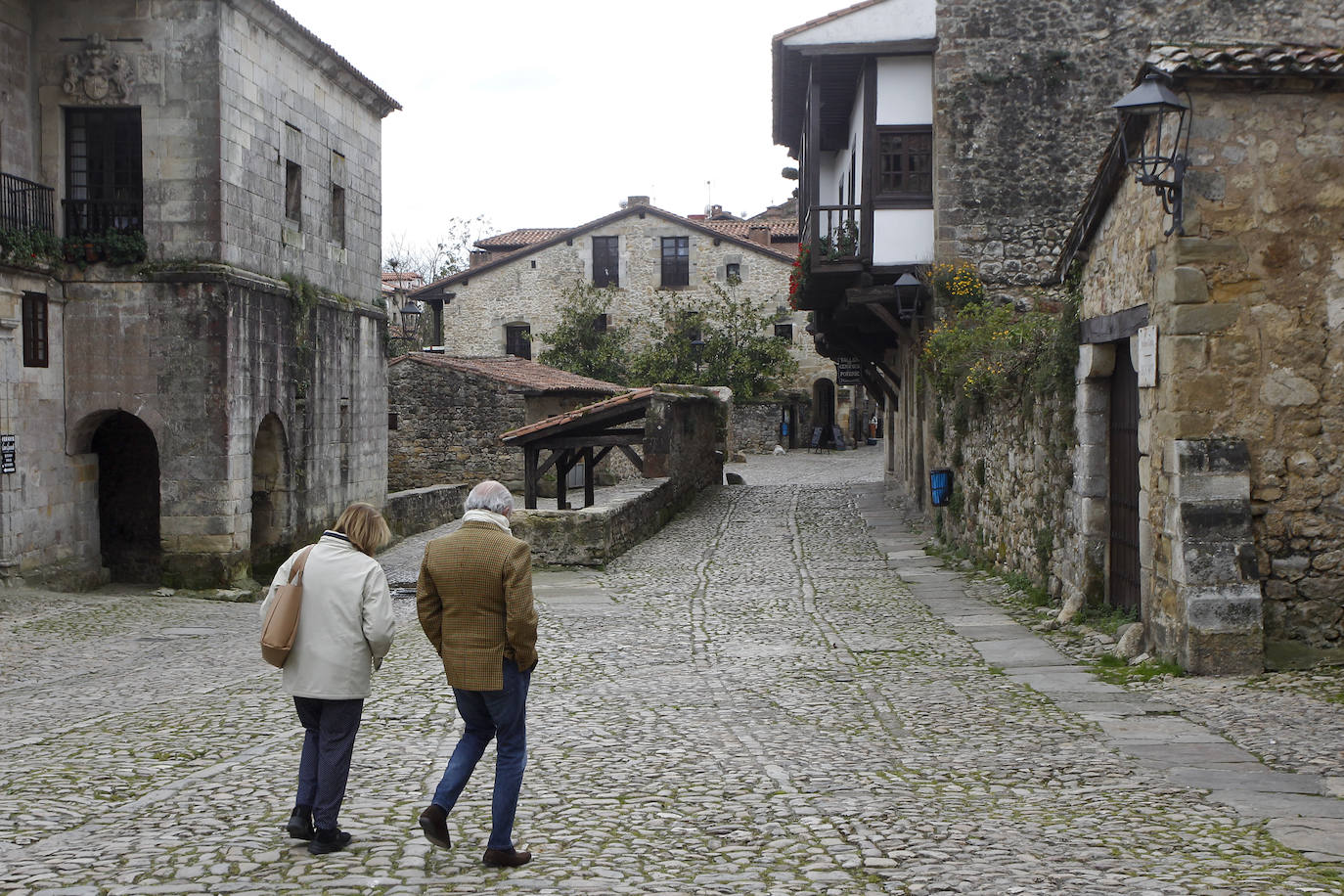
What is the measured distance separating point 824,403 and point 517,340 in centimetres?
1089

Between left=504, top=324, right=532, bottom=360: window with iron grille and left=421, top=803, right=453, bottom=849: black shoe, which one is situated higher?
left=504, top=324, right=532, bottom=360: window with iron grille

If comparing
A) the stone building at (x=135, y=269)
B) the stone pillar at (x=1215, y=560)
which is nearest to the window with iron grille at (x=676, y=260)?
the stone building at (x=135, y=269)

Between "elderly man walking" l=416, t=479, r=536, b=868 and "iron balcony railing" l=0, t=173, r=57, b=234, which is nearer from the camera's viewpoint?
"elderly man walking" l=416, t=479, r=536, b=868

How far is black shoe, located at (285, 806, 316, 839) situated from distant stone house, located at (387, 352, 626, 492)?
2229cm

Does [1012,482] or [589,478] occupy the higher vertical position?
[1012,482]

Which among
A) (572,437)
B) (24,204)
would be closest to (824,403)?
(572,437)

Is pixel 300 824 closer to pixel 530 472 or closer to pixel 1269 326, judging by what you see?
pixel 1269 326

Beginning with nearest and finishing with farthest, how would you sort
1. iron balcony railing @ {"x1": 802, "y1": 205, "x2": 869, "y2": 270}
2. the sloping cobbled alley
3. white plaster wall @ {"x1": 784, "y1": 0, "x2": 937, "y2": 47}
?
the sloping cobbled alley, white plaster wall @ {"x1": 784, "y1": 0, "x2": 937, "y2": 47}, iron balcony railing @ {"x1": 802, "y1": 205, "x2": 869, "y2": 270}

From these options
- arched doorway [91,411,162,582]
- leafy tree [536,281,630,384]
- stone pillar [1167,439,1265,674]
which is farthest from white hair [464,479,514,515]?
leafy tree [536,281,630,384]

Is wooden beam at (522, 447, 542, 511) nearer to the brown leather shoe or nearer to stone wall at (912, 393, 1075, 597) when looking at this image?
stone wall at (912, 393, 1075, 597)

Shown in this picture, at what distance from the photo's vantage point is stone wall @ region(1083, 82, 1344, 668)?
799 centimetres

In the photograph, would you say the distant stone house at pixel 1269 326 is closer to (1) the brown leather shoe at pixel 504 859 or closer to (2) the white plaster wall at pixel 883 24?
(1) the brown leather shoe at pixel 504 859

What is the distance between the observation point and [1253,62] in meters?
7.87

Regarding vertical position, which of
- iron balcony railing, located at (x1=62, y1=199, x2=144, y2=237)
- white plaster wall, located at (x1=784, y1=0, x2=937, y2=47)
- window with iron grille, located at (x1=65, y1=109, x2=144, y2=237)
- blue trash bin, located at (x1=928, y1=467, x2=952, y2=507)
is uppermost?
white plaster wall, located at (x1=784, y1=0, x2=937, y2=47)
